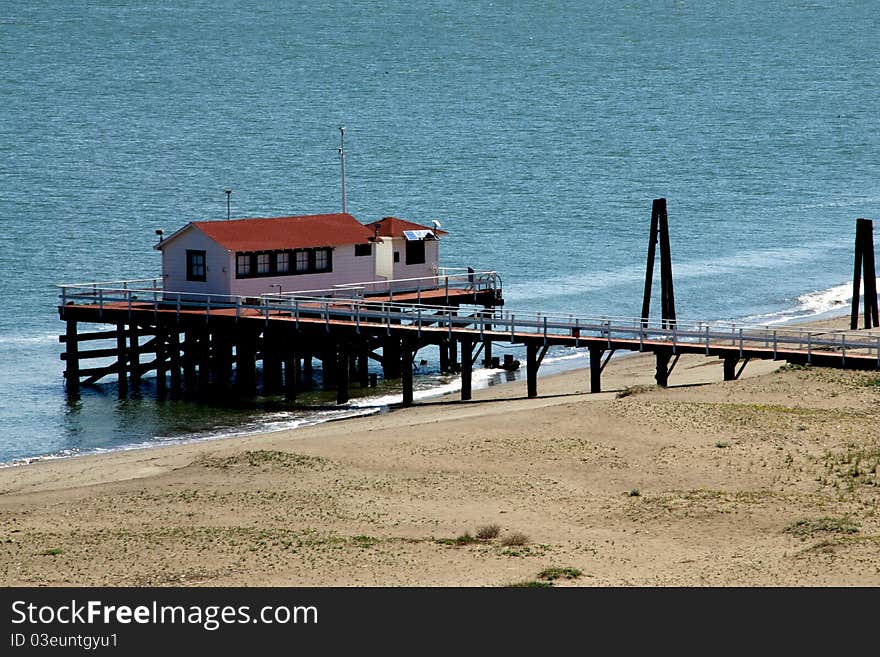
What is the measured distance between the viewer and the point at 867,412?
40.7 meters

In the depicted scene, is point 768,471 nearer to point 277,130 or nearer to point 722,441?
point 722,441

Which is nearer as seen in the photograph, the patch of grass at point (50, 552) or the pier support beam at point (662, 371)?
the patch of grass at point (50, 552)

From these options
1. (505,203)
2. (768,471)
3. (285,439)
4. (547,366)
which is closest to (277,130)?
(505,203)

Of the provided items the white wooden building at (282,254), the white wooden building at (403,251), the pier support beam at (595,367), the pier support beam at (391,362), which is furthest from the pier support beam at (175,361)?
the pier support beam at (595,367)

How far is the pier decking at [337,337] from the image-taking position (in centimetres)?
4969

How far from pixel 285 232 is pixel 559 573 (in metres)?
30.9

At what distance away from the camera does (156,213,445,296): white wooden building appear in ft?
183

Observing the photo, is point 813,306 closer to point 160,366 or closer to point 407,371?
point 407,371

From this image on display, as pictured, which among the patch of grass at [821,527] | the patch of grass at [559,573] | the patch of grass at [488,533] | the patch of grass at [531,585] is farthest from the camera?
the patch of grass at [488,533]

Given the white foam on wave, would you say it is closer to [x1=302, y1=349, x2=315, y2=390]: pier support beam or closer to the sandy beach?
[x1=302, y1=349, x2=315, y2=390]: pier support beam

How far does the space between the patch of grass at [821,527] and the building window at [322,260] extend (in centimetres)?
2922

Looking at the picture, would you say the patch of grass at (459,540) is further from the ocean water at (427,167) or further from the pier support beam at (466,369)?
the pier support beam at (466,369)

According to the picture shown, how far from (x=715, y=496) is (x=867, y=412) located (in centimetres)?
877

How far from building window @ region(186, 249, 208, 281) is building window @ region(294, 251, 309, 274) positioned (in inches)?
121
